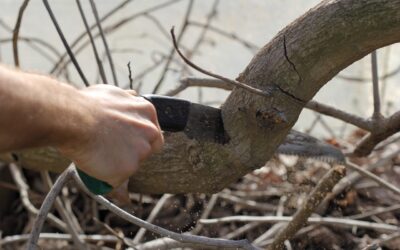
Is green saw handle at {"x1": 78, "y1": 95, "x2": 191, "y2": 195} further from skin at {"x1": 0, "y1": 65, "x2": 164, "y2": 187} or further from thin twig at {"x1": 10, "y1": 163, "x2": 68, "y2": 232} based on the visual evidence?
thin twig at {"x1": 10, "y1": 163, "x2": 68, "y2": 232}

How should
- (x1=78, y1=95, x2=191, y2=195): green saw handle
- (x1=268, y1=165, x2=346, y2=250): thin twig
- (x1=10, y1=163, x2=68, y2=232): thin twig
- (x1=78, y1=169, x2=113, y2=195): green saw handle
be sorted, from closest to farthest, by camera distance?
(x1=78, y1=169, x2=113, y2=195): green saw handle
(x1=78, y1=95, x2=191, y2=195): green saw handle
(x1=268, y1=165, x2=346, y2=250): thin twig
(x1=10, y1=163, x2=68, y2=232): thin twig

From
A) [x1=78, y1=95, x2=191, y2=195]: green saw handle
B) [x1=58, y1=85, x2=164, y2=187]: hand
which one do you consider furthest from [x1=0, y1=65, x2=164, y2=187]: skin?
[x1=78, y1=95, x2=191, y2=195]: green saw handle

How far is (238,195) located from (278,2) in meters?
1.11

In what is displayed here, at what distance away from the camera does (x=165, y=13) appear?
2.97m

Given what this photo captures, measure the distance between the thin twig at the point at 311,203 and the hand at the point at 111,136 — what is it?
553mm

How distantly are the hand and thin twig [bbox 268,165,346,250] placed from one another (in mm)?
553

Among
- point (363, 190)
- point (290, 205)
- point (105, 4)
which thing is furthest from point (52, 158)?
point (105, 4)

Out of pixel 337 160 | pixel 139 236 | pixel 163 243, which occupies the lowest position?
pixel 139 236

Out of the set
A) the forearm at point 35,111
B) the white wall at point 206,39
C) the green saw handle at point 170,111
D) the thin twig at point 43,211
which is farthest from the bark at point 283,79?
the white wall at point 206,39

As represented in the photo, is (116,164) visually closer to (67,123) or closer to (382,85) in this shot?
(67,123)

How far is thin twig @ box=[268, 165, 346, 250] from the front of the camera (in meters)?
1.40

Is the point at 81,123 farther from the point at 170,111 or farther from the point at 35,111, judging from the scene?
the point at 170,111

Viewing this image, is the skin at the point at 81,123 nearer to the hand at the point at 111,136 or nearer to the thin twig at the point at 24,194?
the hand at the point at 111,136

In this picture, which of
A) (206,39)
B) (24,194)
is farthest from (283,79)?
(206,39)
